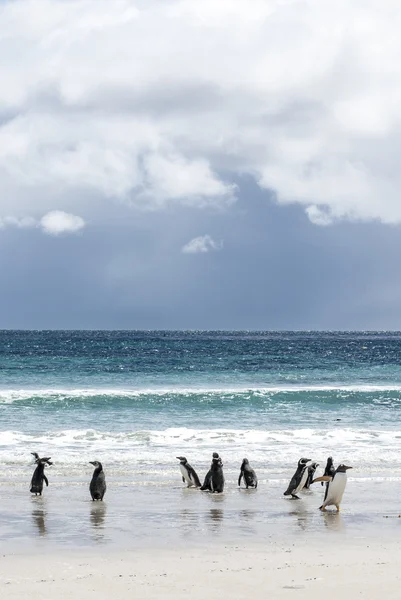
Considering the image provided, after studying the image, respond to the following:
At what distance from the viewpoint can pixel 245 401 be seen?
33781 millimetres

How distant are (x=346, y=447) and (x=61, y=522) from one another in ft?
36.5

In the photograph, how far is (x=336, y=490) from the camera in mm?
14125

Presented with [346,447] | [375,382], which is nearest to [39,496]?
[346,447]

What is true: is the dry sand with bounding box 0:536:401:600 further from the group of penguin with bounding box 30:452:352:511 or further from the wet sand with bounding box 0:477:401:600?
the group of penguin with bounding box 30:452:352:511

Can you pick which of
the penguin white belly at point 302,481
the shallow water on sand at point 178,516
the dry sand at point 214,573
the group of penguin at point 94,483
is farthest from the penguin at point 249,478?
the dry sand at point 214,573

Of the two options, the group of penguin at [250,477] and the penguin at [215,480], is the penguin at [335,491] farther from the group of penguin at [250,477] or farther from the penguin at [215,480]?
the penguin at [215,480]

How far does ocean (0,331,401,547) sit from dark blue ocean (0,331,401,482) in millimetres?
51

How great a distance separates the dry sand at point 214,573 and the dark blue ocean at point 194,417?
22.7 feet

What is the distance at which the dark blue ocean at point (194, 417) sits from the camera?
68.7ft

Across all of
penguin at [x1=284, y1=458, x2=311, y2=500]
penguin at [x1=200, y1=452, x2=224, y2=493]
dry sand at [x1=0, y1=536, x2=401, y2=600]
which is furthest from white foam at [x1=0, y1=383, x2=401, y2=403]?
dry sand at [x1=0, y1=536, x2=401, y2=600]

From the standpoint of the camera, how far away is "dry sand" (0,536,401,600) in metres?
9.02

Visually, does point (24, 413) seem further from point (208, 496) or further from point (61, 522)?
point (61, 522)

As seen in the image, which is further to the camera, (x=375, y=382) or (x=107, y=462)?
(x=375, y=382)

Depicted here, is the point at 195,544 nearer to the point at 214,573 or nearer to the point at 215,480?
the point at 214,573
